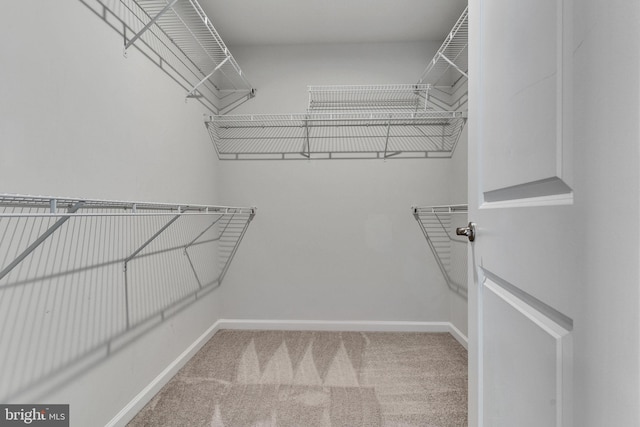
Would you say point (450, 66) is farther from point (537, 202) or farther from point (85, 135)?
point (85, 135)

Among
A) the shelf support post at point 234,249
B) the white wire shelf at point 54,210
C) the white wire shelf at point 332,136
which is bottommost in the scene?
the shelf support post at point 234,249

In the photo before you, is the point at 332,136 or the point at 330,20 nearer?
the point at 330,20

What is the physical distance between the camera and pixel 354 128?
106 inches

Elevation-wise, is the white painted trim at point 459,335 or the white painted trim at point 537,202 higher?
the white painted trim at point 537,202

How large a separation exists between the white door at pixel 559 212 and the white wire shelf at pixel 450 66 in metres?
1.57

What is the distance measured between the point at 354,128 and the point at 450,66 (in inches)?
34.4

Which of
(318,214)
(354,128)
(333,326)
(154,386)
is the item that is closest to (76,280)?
(154,386)

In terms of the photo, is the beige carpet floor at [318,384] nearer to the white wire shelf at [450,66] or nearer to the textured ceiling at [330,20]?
the white wire shelf at [450,66]

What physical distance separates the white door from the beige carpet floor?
874 mm

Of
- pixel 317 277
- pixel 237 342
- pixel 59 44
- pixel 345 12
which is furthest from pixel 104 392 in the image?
pixel 345 12

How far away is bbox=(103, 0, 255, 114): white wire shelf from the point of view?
1550mm

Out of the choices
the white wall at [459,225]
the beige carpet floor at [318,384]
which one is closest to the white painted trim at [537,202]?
the beige carpet floor at [318,384]

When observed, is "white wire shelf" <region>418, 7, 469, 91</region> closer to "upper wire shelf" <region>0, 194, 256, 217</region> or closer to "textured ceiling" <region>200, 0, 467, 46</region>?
"textured ceiling" <region>200, 0, 467, 46</region>

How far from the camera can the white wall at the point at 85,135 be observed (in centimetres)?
100
